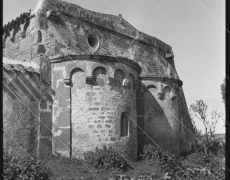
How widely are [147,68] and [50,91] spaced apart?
6789 millimetres

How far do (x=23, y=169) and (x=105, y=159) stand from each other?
9.65 ft

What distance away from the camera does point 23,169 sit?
7172mm

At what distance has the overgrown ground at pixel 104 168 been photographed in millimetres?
7312

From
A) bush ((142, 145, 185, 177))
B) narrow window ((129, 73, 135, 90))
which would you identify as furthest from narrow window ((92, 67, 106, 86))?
bush ((142, 145, 185, 177))

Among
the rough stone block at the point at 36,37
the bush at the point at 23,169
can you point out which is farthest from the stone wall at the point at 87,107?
the bush at the point at 23,169

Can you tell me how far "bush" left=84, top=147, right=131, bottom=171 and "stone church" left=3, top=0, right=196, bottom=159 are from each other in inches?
13.8

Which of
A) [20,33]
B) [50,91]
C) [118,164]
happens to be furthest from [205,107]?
[20,33]

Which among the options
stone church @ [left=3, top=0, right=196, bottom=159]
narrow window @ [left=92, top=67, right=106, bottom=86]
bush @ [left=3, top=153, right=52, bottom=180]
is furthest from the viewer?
narrow window @ [left=92, top=67, right=106, bottom=86]

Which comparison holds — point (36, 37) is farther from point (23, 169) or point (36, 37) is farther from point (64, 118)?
point (23, 169)

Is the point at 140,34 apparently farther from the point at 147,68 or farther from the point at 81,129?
the point at 81,129

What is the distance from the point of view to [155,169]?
9859mm

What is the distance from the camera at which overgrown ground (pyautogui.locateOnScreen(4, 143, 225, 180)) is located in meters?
7.31

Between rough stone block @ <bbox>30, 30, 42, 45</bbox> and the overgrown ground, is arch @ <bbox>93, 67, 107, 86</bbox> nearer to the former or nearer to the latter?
the overgrown ground

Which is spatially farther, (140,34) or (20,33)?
(140,34)
